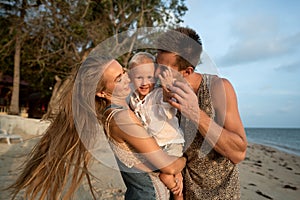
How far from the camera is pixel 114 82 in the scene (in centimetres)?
177

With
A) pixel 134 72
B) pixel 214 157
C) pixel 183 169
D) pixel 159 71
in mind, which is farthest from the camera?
pixel 134 72

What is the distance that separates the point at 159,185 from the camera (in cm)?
170

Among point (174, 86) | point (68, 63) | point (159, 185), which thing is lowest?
point (159, 185)

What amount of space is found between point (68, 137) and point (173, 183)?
2.72 feet

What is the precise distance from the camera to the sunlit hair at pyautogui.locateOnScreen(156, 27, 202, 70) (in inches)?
67.9

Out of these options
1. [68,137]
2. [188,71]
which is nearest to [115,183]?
[68,137]

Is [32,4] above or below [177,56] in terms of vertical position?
above

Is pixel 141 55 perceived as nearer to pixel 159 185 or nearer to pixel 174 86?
pixel 174 86

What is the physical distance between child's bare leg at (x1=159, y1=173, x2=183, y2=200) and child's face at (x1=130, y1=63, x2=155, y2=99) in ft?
2.38

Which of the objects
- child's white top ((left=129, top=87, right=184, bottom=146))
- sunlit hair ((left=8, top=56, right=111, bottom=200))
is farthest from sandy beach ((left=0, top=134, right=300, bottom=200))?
child's white top ((left=129, top=87, right=184, bottom=146))

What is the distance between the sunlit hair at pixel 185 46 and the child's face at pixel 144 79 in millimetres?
358

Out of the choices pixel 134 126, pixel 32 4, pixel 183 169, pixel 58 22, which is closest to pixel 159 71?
pixel 134 126

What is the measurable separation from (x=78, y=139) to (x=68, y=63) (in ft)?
43.3

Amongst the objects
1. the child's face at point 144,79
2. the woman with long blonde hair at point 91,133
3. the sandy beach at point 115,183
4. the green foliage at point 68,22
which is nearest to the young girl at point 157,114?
the child's face at point 144,79
